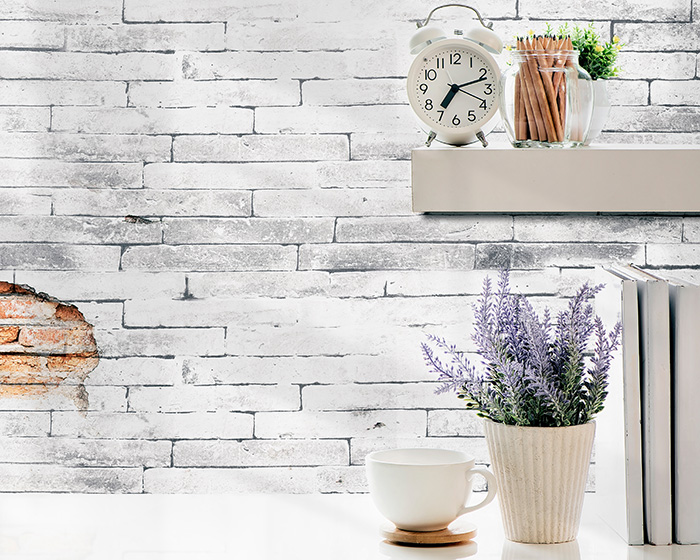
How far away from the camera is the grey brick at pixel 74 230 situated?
5.32ft

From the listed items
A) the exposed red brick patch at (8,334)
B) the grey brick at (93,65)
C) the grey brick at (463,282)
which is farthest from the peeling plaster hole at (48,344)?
the grey brick at (463,282)

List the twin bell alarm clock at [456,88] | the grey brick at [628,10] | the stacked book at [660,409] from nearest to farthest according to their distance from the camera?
the stacked book at [660,409] < the twin bell alarm clock at [456,88] < the grey brick at [628,10]

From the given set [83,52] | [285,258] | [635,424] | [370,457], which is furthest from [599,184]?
[83,52]

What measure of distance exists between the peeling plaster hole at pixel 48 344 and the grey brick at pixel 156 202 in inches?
8.2

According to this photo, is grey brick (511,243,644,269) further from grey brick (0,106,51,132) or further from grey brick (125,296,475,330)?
grey brick (0,106,51,132)

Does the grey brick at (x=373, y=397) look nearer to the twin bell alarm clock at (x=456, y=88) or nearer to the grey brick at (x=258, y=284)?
the grey brick at (x=258, y=284)

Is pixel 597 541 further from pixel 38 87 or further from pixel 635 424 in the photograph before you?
pixel 38 87

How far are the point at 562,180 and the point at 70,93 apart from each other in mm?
1127

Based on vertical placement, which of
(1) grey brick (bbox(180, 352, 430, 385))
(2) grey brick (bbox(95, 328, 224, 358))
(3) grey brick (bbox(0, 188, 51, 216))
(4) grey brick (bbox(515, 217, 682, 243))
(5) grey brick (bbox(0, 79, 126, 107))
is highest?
(5) grey brick (bbox(0, 79, 126, 107))

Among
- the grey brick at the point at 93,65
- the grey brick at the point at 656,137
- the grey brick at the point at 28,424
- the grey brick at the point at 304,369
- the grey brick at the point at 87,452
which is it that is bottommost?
the grey brick at the point at 87,452

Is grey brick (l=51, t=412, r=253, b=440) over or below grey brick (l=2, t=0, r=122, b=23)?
below

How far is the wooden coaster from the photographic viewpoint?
0.92 meters

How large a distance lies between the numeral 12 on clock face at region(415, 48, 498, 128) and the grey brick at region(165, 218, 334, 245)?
0.61 metres

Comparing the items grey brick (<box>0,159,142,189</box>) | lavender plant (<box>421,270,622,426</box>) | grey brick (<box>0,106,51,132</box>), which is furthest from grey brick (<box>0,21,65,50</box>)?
lavender plant (<box>421,270,622,426</box>)
